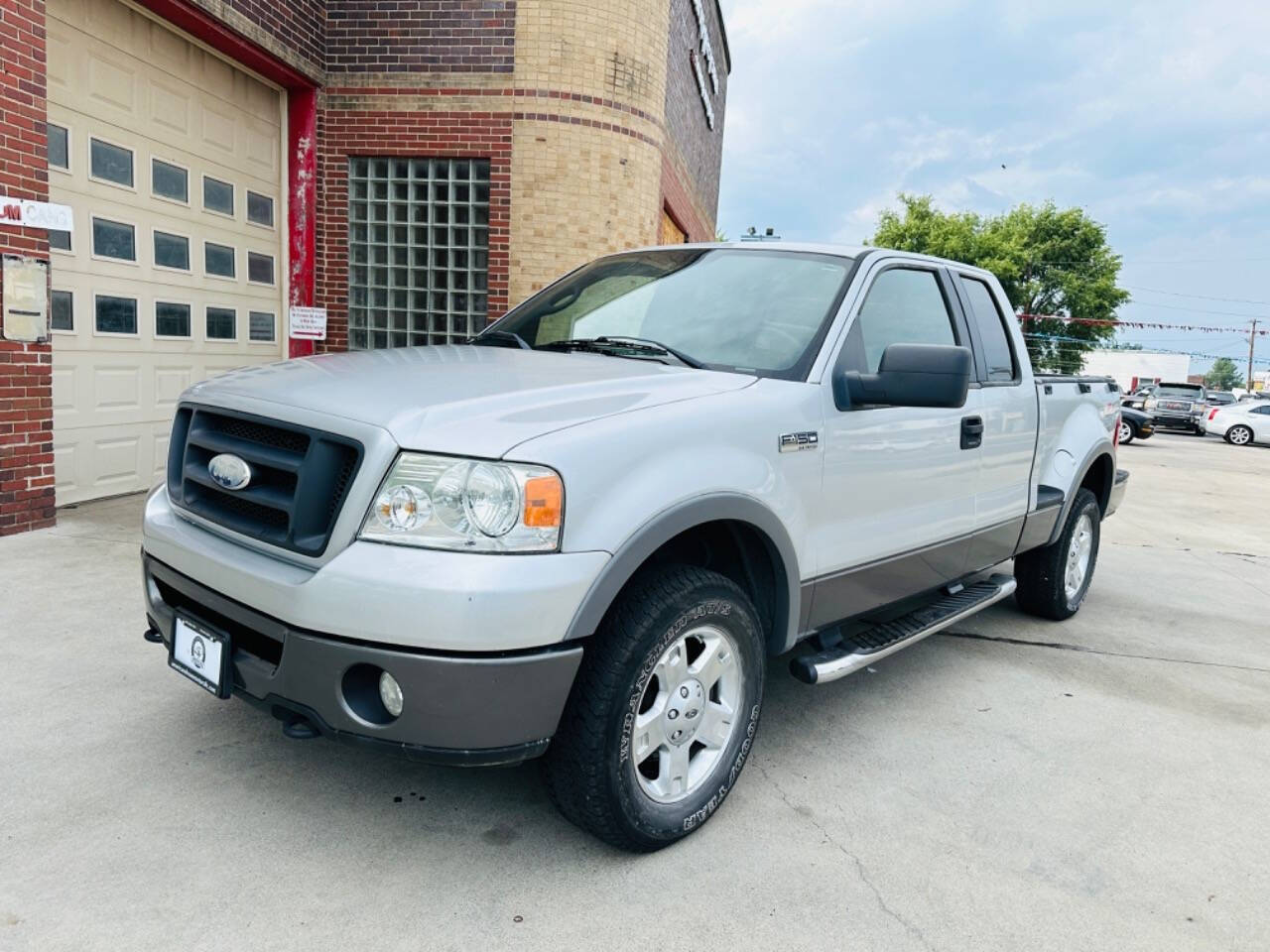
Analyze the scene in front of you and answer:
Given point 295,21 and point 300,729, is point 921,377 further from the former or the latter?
point 295,21

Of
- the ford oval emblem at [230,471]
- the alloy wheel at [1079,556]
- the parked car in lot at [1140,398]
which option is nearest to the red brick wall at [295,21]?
the ford oval emblem at [230,471]

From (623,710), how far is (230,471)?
1.26 metres

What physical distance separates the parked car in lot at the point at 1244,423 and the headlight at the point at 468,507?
3076cm

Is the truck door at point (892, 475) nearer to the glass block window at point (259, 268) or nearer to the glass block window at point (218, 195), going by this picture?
the glass block window at point (218, 195)

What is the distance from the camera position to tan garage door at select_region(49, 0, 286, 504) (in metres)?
6.52

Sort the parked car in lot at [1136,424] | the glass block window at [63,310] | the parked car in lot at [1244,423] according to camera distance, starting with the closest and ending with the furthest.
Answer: the glass block window at [63,310]
the parked car in lot at [1136,424]
the parked car in lot at [1244,423]

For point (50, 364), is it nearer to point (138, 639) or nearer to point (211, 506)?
point (138, 639)

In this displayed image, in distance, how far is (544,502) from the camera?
2.26 m

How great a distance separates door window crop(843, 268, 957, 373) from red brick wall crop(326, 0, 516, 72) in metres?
6.32

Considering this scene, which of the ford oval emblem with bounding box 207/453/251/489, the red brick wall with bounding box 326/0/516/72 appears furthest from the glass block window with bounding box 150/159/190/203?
the ford oval emblem with bounding box 207/453/251/489

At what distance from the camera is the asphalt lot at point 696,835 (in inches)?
92.7

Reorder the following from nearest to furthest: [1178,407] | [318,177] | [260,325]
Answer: [260,325]
[318,177]
[1178,407]

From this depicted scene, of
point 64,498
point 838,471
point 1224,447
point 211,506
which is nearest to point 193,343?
point 64,498

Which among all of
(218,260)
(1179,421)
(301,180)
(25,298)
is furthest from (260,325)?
(1179,421)
